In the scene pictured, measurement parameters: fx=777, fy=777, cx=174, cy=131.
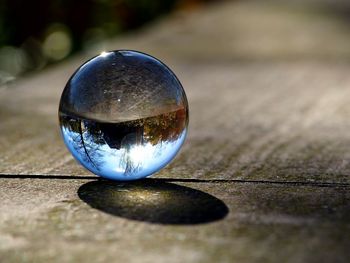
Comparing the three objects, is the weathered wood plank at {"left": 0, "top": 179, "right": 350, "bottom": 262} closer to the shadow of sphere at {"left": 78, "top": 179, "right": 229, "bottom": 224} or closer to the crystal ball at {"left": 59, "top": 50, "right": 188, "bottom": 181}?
the shadow of sphere at {"left": 78, "top": 179, "right": 229, "bottom": 224}

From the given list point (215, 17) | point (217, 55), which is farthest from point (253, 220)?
point (215, 17)

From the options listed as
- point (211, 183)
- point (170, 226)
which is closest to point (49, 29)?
point (211, 183)

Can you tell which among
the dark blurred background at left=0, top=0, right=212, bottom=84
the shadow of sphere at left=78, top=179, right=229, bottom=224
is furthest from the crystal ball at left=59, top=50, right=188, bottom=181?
the dark blurred background at left=0, top=0, right=212, bottom=84

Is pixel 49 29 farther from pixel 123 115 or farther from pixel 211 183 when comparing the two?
pixel 123 115

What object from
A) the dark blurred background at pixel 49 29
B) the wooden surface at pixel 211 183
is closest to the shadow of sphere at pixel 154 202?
the wooden surface at pixel 211 183

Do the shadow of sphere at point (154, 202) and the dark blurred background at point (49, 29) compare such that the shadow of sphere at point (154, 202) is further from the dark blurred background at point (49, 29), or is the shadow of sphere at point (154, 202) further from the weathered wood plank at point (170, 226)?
the dark blurred background at point (49, 29)

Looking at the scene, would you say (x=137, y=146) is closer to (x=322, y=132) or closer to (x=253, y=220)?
(x=253, y=220)
